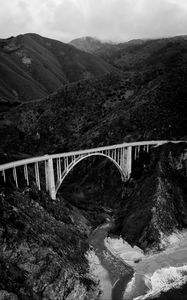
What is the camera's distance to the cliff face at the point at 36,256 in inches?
1571

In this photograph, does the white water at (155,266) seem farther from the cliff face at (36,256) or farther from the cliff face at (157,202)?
the cliff face at (36,256)

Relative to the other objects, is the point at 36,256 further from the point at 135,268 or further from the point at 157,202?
the point at 157,202

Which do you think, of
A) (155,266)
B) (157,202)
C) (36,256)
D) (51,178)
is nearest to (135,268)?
(155,266)

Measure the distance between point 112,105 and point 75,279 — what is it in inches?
3640

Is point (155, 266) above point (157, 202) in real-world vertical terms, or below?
below

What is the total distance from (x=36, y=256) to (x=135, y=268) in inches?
711

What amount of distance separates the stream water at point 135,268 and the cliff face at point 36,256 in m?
3.23

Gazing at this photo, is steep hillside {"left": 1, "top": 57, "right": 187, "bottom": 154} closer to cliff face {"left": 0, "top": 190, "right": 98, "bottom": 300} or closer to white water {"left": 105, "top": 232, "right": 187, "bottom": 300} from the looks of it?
white water {"left": 105, "top": 232, "right": 187, "bottom": 300}

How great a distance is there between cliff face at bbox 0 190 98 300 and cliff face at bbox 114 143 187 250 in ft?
39.2

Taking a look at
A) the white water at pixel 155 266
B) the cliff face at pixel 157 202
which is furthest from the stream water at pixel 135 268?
the cliff face at pixel 157 202

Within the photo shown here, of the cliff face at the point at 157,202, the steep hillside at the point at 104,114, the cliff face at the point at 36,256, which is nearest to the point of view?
the cliff face at the point at 36,256

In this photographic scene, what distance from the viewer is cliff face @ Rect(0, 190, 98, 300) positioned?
39906 millimetres

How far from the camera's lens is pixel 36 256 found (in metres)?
43.2

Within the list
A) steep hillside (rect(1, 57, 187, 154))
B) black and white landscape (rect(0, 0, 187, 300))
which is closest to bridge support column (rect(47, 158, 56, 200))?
black and white landscape (rect(0, 0, 187, 300))
